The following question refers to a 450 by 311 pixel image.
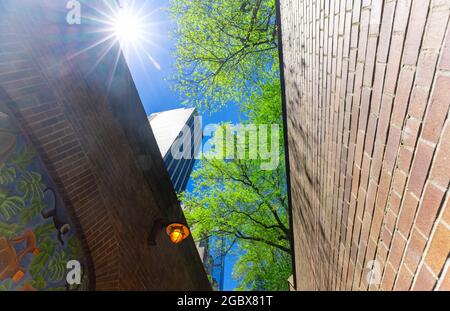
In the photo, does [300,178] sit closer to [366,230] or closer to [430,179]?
[366,230]

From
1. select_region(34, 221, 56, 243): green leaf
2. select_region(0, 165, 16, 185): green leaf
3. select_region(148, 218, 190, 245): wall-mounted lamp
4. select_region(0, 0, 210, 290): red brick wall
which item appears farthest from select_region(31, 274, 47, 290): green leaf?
select_region(148, 218, 190, 245): wall-mounted lamp

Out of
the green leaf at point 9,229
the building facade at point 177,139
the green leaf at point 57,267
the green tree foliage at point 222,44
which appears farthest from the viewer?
the building facade at point 177,139

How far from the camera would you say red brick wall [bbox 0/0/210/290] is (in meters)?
2.43

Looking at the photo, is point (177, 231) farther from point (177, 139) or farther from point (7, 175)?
point (177, 139)

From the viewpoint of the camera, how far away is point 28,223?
8.19ft

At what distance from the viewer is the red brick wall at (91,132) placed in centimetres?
243

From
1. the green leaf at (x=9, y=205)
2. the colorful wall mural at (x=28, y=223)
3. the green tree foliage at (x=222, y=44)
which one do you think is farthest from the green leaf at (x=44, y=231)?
the green tree foliage at (x=222, y=44)

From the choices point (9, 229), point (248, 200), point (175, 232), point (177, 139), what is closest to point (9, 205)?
point (9, 229)

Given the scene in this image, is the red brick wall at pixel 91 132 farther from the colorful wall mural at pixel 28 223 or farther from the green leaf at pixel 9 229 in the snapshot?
the green leaf at pixel 9 229

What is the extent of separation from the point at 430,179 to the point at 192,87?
11617mm

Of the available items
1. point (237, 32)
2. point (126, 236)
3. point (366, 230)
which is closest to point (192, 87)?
point (237, 32)

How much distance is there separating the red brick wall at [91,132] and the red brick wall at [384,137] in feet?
9.29
